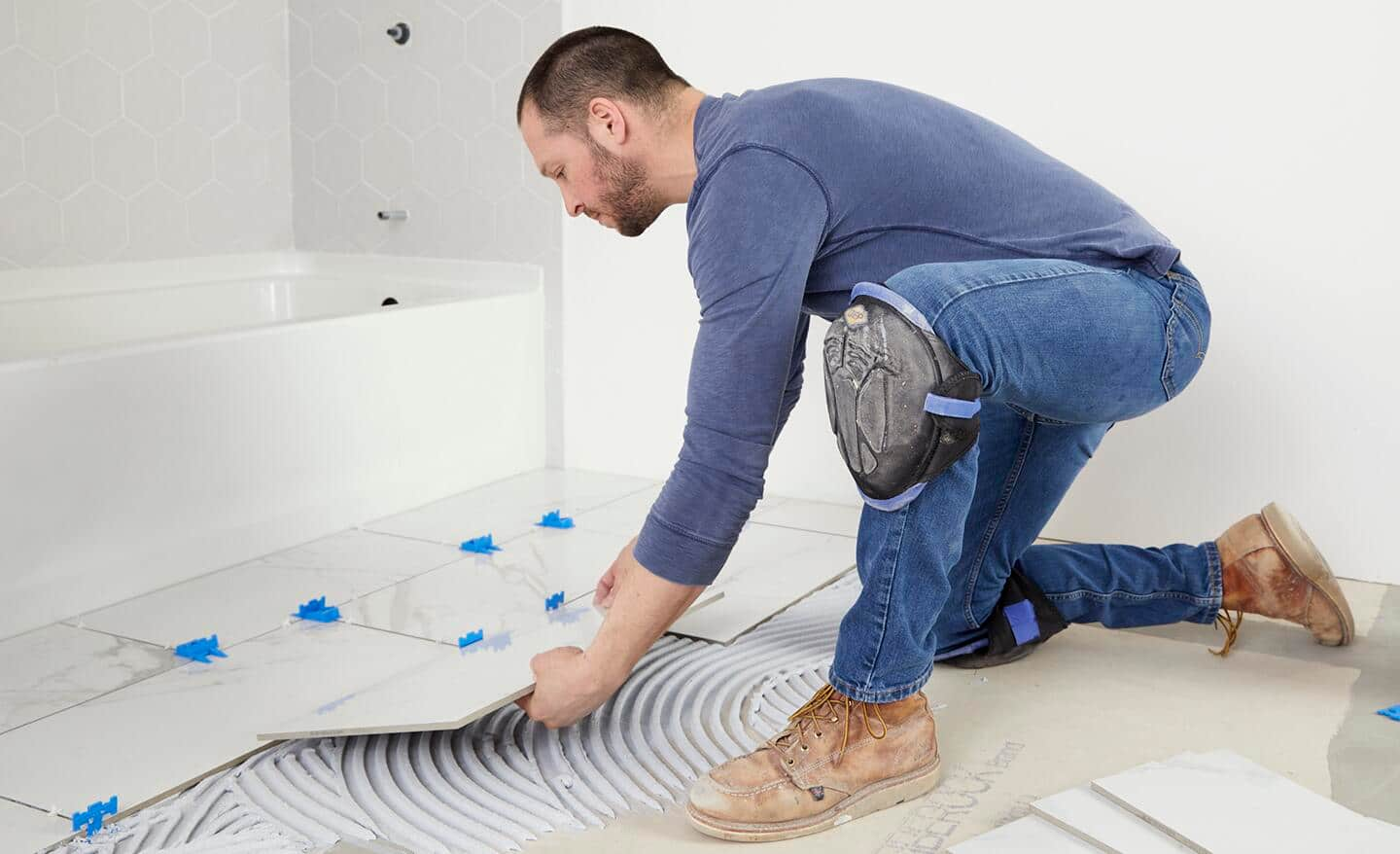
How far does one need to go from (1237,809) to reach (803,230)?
0.70 meters

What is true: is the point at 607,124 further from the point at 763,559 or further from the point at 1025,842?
the point at 763,559

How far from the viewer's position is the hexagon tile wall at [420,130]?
2881mm

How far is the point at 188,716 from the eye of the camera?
5.28 feet

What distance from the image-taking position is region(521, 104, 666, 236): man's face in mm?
1444

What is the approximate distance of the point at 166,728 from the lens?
1.57m

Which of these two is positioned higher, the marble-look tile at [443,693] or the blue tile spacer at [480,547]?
the marble-look tile at [443,693]

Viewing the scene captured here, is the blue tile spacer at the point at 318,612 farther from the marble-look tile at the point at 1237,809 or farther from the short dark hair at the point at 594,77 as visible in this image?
the marble-look tile at the point at 1237,809

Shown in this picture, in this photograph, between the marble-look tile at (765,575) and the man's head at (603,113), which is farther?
the marble-look tile at (765,575)

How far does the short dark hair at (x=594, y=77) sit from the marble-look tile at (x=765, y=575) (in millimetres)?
789

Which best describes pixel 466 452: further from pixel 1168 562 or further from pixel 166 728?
pixel 1168 562

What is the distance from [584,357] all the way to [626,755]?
1.54m

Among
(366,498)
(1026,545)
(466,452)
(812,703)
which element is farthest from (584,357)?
(812,703)

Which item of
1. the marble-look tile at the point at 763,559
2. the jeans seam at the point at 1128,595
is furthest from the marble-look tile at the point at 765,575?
the jeans seam at the point at 1128,595

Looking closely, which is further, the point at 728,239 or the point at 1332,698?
the point at 1332,698
